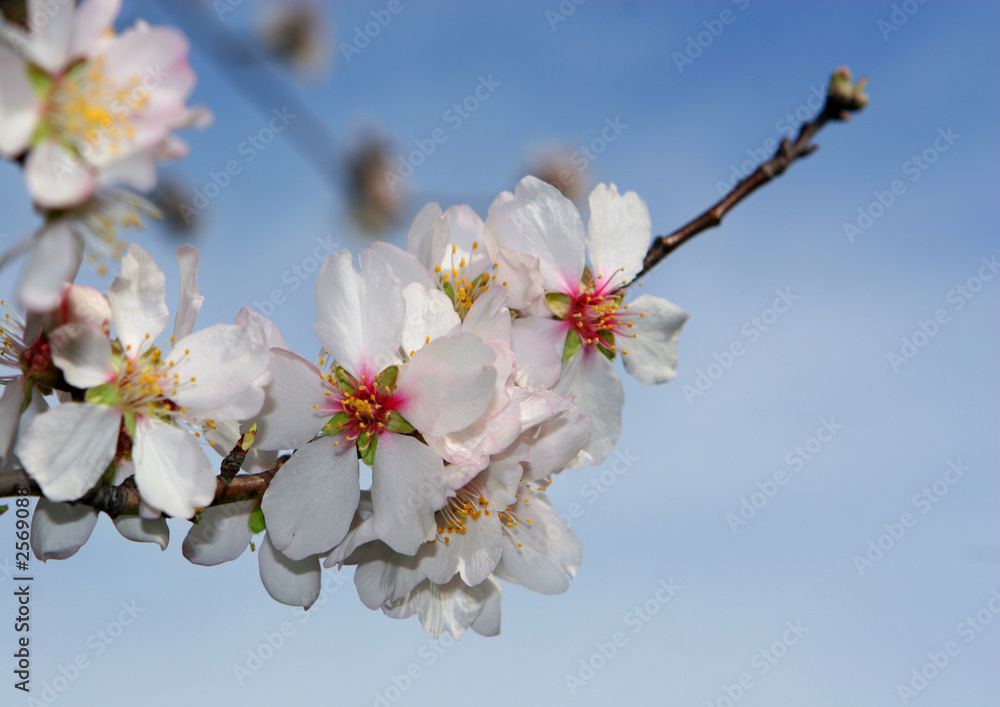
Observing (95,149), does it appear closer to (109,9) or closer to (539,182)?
(109,9)

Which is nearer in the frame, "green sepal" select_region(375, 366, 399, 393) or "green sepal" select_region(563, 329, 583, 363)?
"green sepal" select_region(375, 366, 399, 393)

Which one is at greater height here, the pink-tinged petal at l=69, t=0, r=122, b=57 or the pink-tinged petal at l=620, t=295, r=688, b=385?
the pink-tinged petal at l=620, t=295, r=688, b=385

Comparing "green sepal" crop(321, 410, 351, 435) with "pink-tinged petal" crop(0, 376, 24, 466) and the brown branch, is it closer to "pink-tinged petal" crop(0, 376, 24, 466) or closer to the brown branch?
"pink-tinged petal" crop(0, 376, 24, 466)

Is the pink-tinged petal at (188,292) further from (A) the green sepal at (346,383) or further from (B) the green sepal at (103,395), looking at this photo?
(A) the green sepal at (346,383)

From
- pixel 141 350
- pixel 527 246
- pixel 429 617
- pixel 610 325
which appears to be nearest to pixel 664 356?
pixel 610 325

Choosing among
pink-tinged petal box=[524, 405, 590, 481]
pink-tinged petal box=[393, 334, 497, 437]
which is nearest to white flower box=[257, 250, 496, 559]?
pink-tinged petal box=[393, 334, 497, 437]

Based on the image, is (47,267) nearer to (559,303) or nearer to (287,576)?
(287,576)
